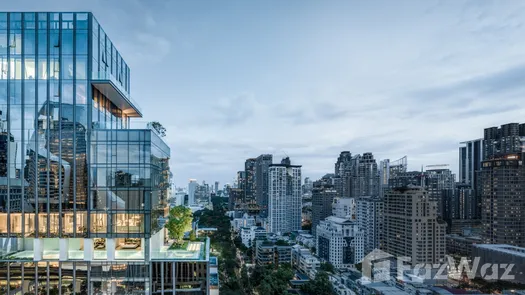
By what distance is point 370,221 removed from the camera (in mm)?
72625

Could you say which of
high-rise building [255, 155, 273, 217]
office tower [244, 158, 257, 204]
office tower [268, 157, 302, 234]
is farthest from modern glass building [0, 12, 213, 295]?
office tower [244, 158, 257, 204]

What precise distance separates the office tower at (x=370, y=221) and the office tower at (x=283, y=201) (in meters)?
23.0

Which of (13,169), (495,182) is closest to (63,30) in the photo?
(13,169)

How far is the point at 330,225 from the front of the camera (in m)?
66.0

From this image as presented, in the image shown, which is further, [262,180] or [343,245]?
[262,180]

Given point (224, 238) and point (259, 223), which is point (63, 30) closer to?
point (224, 238)

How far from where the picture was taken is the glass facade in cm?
1698

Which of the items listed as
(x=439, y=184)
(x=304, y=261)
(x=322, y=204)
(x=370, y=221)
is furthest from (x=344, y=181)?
(x=304, y=261)

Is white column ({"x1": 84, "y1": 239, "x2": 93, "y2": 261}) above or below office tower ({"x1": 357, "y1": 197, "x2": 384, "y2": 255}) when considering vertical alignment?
above

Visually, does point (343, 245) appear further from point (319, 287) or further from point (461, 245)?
point (461, 245)

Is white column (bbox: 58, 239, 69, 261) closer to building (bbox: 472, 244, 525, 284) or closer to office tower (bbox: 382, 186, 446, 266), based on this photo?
office tower (bbox: 382, 186, 446, 266)

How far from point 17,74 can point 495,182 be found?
74.4 meters

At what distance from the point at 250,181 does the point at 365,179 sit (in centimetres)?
4991

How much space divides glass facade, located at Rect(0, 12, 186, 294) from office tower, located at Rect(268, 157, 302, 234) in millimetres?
75509
